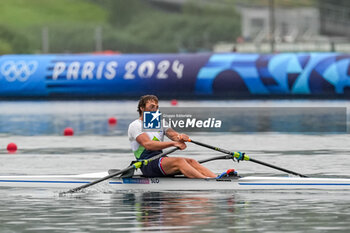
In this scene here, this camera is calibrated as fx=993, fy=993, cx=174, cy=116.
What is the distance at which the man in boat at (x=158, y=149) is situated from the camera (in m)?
17.0

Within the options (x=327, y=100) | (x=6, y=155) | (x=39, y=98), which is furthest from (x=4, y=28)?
(x=6, y=155)

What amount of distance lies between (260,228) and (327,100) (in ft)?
126

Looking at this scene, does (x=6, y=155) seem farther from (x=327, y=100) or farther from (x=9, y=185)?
(x=327, y=100)

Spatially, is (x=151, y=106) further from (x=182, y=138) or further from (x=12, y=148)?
(x=12, y=148)

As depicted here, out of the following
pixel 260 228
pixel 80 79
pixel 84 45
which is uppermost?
pixel 84 45

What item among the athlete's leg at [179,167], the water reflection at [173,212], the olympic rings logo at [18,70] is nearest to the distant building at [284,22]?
the olympic rings logo at [18,70]

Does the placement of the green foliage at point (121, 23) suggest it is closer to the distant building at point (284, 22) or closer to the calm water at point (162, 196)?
the distant building at point (284, 22)

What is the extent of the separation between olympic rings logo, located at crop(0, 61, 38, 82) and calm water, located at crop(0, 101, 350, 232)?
58.0ft

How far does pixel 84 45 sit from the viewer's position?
473ft

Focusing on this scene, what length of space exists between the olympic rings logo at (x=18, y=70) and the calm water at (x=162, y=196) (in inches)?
696

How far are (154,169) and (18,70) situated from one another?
128ft

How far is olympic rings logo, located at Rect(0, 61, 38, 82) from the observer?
2160 inches

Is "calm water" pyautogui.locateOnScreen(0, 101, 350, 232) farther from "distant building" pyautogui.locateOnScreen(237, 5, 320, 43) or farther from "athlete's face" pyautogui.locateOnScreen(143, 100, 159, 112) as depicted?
"distant building" pyautogui.locateOnScreen(237, 5, 320, 43)

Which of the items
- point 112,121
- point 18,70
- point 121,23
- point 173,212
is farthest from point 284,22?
point 173,212
